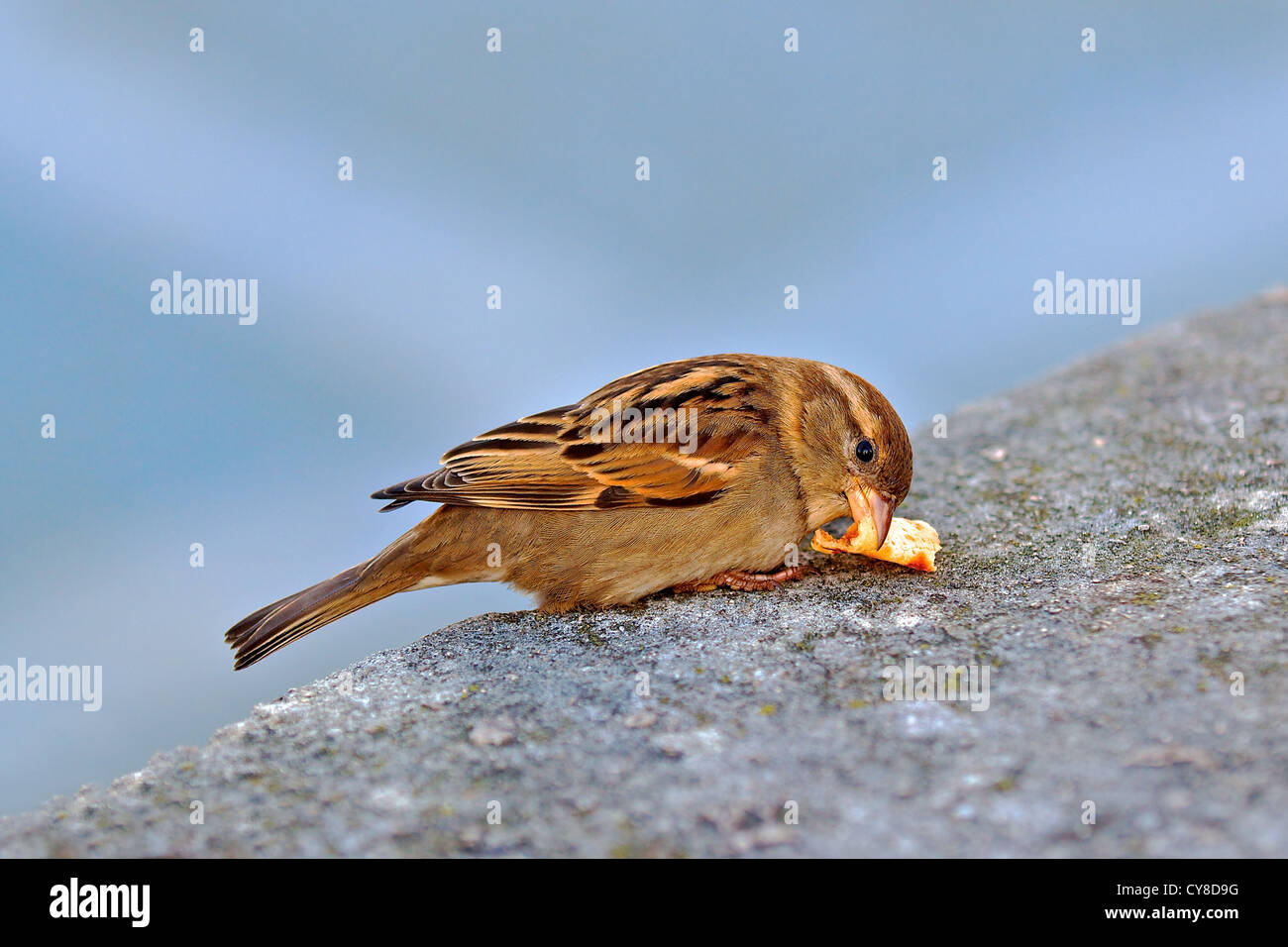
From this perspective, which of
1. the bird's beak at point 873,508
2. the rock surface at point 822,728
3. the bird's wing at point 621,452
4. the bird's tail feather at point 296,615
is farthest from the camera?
the bird's beak at point 873,508

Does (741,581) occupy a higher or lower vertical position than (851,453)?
lower

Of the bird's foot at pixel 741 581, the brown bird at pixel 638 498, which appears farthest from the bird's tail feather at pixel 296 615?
the bird's foot at pixel 741 581

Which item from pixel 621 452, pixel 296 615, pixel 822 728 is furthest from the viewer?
pixel 621 452

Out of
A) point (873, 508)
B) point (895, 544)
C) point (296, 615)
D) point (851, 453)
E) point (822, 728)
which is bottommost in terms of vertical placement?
point (822, 728)

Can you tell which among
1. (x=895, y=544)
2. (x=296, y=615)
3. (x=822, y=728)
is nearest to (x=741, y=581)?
(x=895, y=544)

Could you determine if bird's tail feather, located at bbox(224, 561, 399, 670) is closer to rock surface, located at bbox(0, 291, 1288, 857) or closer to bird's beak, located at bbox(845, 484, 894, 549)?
rock surface, located at bbox(0, 291, 1288, 857)

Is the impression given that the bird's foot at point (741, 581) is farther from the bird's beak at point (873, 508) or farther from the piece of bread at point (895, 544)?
the bird's beak at point (873, 508)

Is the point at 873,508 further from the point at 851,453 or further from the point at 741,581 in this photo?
the point at 741,581
